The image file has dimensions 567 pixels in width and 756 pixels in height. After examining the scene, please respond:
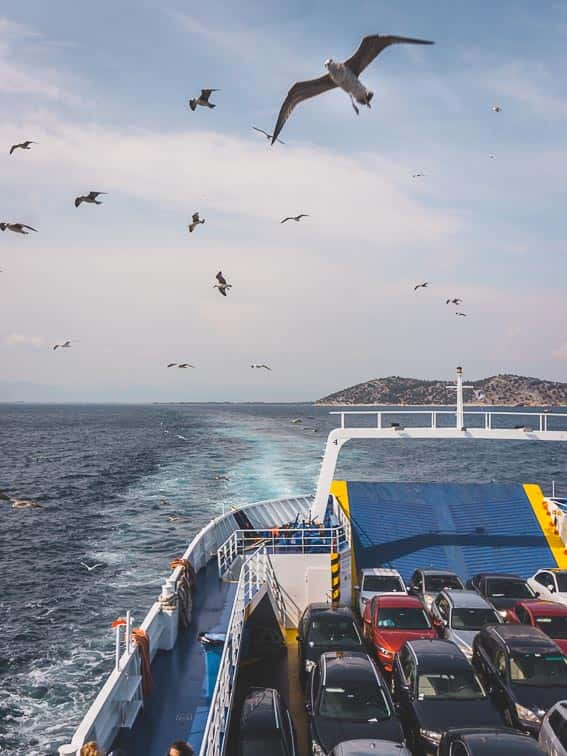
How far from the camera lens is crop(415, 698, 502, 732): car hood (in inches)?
342

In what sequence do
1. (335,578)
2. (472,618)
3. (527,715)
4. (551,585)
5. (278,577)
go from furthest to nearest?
1. (551,585)
2. (278,577)
3. (335,578)
4. (472,618)
5. (527,715)

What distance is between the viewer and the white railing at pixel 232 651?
675 cm

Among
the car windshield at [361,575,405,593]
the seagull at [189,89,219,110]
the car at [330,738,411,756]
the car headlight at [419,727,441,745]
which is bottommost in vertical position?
the car headlight at [419,727,441,745]

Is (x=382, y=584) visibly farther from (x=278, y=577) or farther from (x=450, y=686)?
(x=450, y=686)

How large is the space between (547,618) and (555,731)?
482 cm

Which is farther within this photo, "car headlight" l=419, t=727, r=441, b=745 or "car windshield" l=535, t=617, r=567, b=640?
"car windshield" l=535, t=617, r=567, b=640

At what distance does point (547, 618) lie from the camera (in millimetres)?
12531

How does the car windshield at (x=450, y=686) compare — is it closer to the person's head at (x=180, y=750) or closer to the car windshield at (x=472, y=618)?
the car windshield at (x=472, y=618)

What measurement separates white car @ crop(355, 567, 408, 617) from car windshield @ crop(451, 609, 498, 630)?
187 centimetres

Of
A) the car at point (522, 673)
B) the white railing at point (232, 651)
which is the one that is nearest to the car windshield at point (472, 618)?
the car at point (522, 673)

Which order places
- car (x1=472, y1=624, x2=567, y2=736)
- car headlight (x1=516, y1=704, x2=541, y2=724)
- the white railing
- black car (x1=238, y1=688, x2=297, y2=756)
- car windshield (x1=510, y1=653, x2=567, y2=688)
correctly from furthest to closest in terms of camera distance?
car windshield (x1=510, y1=653, x2=567, y2=688), car (x1=472, y1=624, x2=567, y2=736), car headlight (x1=516, y1=704, x2=541, y2=724), black car (x1=238, y1=688, x2=297, y2=756), the white railing

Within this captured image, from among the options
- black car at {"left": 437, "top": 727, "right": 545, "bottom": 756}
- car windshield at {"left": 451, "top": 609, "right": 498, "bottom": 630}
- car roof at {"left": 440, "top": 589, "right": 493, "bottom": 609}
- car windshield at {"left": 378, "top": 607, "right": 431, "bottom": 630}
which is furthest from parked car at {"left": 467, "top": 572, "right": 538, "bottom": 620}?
black car at {"left": 437, "top": 727, "right": 545, "bottom": 756}

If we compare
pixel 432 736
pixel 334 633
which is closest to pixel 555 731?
pixel 432 736

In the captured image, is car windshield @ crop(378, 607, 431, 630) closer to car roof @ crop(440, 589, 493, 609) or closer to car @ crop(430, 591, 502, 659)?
car @ crop(430, 591, 502, 659)
